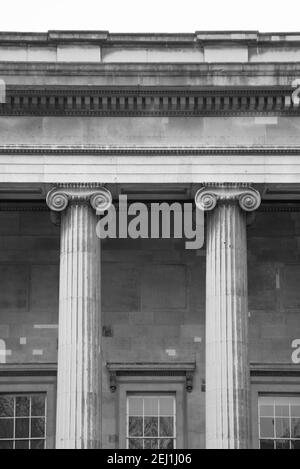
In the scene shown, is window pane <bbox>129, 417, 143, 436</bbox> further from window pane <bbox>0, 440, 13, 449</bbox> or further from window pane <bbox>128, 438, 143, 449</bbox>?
window pane <bbox>0, 440, 13, 449</bbox>

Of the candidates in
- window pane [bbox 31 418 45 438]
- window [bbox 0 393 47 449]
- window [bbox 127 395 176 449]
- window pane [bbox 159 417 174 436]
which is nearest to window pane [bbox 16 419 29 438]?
window [bbox 0 393 47 449]

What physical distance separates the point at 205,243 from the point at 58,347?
20.5ft

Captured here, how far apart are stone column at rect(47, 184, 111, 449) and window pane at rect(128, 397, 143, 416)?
14.4 ft

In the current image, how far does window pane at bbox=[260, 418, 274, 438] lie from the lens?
153 feet

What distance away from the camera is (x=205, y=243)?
47062mm

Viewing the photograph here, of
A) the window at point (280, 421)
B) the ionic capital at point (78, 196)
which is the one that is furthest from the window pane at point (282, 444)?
the ionic capital at point (78, 196)

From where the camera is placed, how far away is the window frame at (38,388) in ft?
152

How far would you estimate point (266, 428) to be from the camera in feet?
153

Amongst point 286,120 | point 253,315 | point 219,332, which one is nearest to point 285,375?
point 253,315

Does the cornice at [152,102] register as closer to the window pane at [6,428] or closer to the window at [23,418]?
the window at [23,418]

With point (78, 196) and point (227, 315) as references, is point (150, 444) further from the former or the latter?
point (78, 196)
